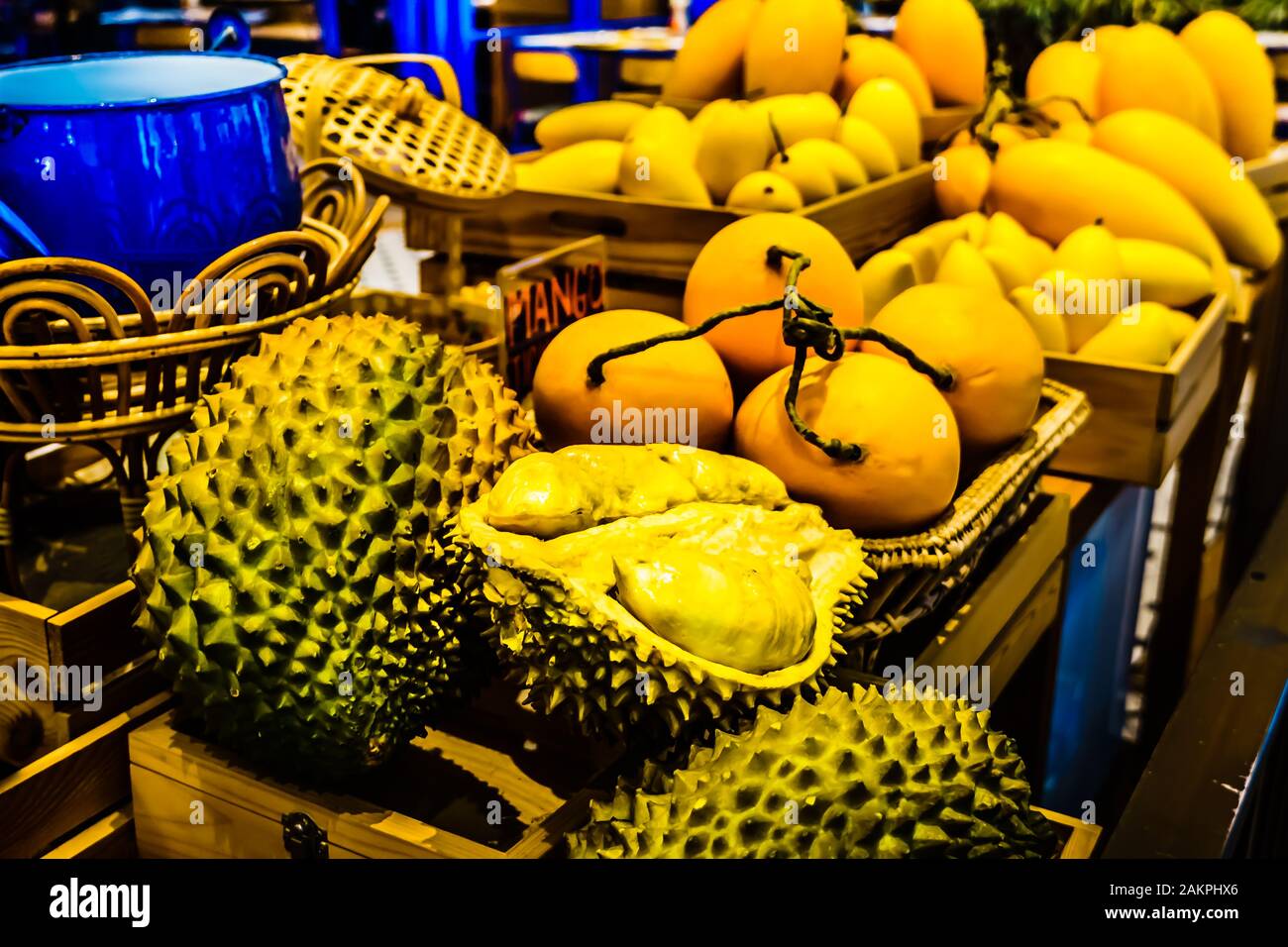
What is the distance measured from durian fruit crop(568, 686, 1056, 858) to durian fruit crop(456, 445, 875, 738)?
0.11 ft

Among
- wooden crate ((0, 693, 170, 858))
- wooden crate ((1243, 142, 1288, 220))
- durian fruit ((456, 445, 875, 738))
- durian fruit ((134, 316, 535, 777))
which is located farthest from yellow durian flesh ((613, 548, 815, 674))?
wooden crate ((1243, 142, 1288, 220))

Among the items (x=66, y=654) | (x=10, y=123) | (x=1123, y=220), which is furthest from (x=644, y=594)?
(x=1123, y=220)

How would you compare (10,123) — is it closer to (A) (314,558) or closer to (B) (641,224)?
(A) (314,558)

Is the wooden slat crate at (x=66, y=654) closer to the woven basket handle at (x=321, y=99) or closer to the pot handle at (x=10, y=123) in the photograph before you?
the pot handle at (x=10, y=123)

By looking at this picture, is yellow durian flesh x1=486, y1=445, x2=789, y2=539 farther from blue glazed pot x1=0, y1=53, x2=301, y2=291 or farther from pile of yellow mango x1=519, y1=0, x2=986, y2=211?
pile of yellow mango x1=519, y1=0, x2=986, y2=211

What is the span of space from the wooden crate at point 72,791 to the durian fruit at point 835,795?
0.33 meters

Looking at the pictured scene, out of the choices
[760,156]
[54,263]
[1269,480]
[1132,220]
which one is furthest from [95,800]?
[1269,480]

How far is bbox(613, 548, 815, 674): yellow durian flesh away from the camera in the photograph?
62 cm

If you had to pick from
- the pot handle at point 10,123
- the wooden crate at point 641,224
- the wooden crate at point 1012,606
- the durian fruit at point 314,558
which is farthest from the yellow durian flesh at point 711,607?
the wooden crate at point 641,224

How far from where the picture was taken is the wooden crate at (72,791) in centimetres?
69

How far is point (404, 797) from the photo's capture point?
76 centimetres

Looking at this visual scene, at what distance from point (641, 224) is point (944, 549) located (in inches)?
24.8

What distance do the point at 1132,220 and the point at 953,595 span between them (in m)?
0.85

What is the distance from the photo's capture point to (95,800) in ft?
2.48
